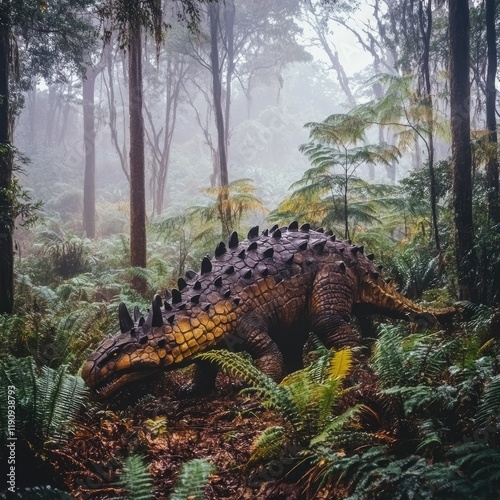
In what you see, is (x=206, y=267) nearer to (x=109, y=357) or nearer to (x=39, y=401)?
(x=109, y=357)

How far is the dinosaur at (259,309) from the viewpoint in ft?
13.7

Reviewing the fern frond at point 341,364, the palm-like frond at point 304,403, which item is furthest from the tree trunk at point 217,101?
the palm-like frond at point 304,403

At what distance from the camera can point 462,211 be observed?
7.38 meters

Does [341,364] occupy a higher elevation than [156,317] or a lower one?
lower

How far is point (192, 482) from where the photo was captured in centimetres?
238

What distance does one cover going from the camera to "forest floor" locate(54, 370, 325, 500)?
2.91 meters

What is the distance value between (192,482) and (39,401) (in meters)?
1.46

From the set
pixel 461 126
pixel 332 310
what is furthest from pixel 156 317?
pixel 461 126

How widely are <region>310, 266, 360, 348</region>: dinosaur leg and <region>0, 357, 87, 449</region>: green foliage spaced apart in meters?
2.78

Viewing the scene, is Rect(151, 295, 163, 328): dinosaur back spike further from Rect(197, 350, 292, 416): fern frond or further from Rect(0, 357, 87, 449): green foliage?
Rect(0, 357, 87, 449): green foliage

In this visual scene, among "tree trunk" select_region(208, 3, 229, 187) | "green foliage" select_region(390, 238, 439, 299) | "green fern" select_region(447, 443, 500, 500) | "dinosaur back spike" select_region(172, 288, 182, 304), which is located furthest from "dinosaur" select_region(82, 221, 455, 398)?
"tree trunk" select_region(208, 3, 229, 187)

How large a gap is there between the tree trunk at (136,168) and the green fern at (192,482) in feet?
27.9

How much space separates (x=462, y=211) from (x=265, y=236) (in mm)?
3469

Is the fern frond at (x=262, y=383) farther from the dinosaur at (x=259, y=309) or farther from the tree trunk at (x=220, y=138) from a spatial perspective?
the tree trunk at (x=220, y=138)
